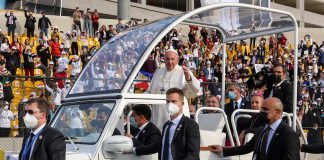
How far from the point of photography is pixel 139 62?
743 cm

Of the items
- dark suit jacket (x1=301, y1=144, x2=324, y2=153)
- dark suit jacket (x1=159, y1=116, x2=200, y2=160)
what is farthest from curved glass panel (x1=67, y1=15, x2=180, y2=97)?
dark suit jacket (x1=301, y1=144, x2=324, y2=153)

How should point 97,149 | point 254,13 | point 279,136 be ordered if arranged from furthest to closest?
point 254,13, point 97,149, point 279,136

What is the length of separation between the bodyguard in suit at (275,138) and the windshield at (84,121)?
1.80 meters

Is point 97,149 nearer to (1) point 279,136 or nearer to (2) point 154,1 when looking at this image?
(1) point 279,136

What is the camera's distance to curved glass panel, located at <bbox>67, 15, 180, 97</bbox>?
25.0ft

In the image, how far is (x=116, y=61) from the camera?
319 inches

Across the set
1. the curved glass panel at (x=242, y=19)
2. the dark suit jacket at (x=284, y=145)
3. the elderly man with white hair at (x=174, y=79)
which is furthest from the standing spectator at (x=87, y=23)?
the dark suit jacket at (x=284, y=145)

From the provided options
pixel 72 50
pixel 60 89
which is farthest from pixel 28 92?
pixel 72 50

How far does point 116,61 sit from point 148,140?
1395 millimetres

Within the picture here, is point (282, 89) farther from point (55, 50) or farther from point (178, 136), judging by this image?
point (55, 50)

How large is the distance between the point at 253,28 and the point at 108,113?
10.2ft

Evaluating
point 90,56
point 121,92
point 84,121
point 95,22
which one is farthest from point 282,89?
point 95,22

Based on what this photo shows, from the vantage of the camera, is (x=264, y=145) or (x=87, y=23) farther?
(x=87, y=23)

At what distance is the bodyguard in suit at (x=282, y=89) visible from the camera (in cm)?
845
